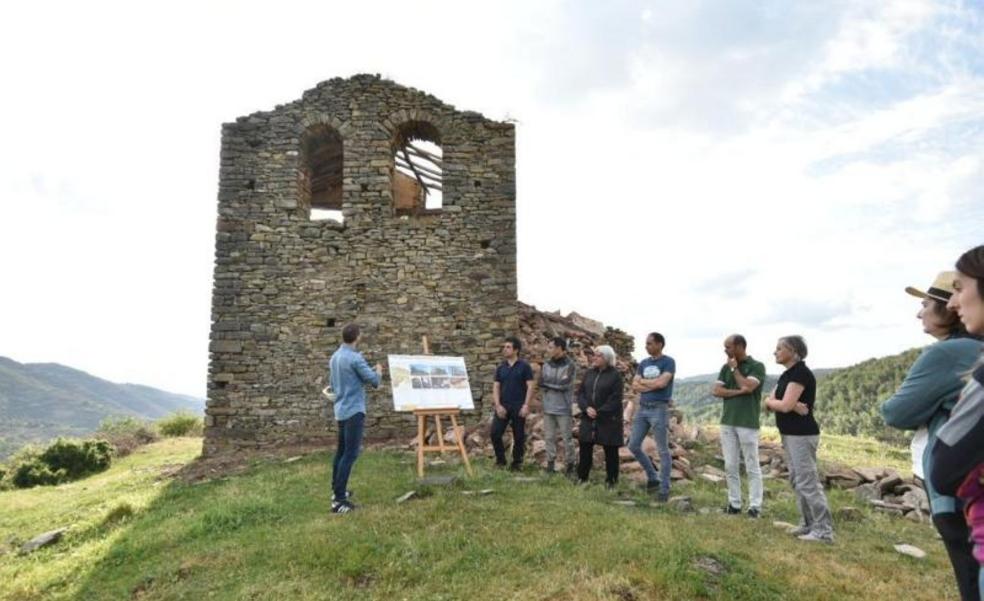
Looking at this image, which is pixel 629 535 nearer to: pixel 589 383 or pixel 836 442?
pixel 589 383

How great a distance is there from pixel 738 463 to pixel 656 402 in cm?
118

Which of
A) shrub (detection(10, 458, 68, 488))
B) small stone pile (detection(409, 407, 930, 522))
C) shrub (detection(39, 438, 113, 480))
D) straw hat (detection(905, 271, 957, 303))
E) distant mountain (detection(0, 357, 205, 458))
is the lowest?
distant mountain (detection(0, 357, 205, 458))

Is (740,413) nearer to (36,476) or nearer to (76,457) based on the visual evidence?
(76,457)

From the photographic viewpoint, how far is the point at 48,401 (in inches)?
5871

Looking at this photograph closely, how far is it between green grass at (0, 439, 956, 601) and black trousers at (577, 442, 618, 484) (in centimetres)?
28

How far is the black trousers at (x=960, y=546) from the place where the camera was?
261cm

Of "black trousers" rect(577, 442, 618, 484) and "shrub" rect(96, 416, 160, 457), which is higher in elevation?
"black trousers" rect(577, 442, 618, 484)

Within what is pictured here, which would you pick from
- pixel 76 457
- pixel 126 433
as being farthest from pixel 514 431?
pixel 126 433

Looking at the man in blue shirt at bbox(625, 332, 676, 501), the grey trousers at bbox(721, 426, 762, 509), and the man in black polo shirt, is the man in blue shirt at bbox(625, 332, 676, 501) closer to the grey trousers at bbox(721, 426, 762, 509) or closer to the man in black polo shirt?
the grey trousers at bbox(721, 426, 762, 509)

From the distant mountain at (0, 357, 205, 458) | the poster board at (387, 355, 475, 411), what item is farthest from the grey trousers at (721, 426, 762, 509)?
the distant mountain at (0, 357, 205, 458)

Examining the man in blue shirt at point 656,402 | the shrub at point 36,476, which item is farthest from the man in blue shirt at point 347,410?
the shrub at point 36,476

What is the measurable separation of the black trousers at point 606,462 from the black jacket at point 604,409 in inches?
6.7

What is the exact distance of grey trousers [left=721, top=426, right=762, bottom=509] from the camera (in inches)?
266

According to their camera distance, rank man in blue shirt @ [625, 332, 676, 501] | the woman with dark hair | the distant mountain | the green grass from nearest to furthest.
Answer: the woman with dark hair
the green grass
man in blue shirt @ [625, 332, 676, 501]
the distant mountain
